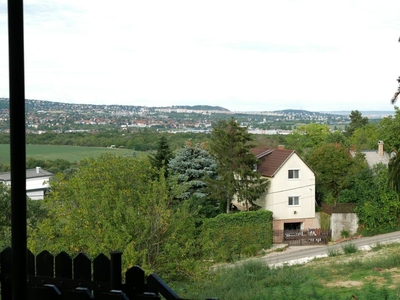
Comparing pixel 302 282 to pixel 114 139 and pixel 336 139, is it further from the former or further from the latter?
pixel 336 139

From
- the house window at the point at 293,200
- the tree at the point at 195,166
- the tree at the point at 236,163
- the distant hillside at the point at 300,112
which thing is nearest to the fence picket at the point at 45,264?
the tree at the point at 195,166

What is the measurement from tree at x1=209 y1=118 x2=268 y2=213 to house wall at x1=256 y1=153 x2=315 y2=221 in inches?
30.9

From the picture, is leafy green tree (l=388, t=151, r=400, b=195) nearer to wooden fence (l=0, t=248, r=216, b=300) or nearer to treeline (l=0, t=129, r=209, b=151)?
wooden fence (l=0, t=248, r=216, b=300)

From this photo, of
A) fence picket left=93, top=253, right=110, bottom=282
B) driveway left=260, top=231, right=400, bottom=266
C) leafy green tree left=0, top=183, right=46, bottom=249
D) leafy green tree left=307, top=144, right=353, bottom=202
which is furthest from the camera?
leafy green tree left=307, top=144, right=353, bottom=202

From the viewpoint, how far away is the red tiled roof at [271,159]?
1625cm

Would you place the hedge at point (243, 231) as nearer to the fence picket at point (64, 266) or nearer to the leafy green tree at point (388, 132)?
the leafy green tree at point (388, 132)

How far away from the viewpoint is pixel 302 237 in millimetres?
15086

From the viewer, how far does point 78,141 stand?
1639 cm

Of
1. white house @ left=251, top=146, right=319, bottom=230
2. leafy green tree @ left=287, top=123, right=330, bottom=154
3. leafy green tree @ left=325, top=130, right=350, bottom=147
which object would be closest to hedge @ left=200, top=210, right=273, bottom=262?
white house @ left=251, top=146, right=319, bottom=230

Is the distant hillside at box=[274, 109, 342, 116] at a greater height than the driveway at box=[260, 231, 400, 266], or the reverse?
the distant hillside at box=[274, 109, 342, 116]

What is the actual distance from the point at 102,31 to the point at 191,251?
1137 inches

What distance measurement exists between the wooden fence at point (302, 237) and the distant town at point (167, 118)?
3409mm

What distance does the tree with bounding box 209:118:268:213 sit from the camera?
49.7 feet

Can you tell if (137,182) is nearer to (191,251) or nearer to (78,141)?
(191,251)
